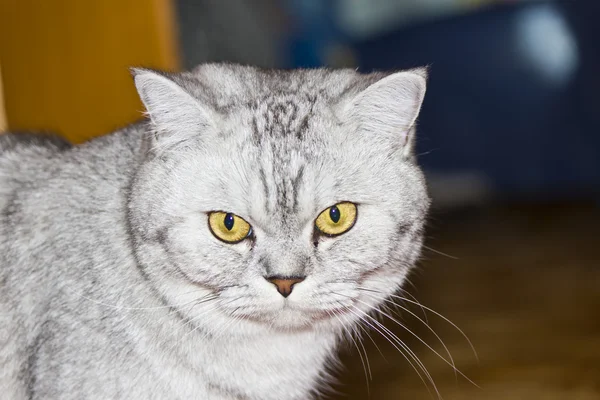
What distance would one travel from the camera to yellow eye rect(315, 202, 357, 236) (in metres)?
1.41

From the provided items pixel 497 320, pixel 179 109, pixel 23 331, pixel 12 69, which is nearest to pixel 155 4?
pixel 12 69

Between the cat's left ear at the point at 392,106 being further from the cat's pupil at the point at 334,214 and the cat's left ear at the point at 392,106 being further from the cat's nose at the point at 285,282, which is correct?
the cat's nose at the point at 285,282

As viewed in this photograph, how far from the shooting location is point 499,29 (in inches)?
171

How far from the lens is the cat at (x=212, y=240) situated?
1.38 metres

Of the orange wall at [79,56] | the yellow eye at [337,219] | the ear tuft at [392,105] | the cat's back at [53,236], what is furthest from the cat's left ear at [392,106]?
the orange wall at [79,56]

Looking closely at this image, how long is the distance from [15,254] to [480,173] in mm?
3716

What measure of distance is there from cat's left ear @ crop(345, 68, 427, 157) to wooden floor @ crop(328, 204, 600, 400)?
0.98 ft

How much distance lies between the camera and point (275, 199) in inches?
54.1

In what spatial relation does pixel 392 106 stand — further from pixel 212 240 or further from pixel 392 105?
pixel 212 240

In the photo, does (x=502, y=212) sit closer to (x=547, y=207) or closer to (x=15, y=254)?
(x=547, y=207)

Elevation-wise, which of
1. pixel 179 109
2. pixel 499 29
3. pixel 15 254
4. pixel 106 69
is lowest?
pixel 15 254

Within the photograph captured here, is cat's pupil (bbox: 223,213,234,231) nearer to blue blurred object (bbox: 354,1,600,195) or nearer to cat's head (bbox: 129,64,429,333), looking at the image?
cat's head (bbox: 129,64,429,333)

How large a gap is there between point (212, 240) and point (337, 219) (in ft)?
0.77

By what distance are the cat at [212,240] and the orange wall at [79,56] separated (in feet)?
3.35
